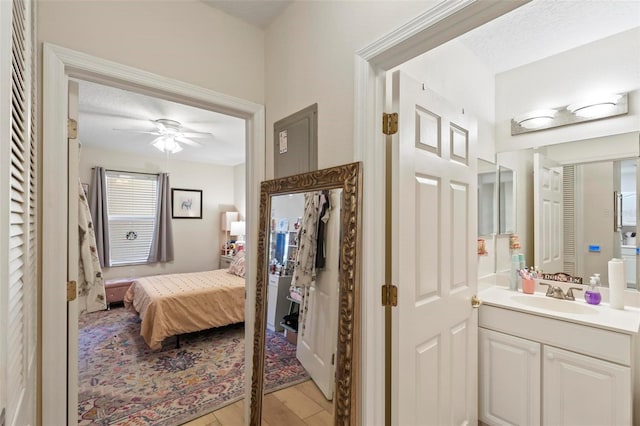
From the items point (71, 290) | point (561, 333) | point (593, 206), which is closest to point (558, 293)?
point (561, 333)

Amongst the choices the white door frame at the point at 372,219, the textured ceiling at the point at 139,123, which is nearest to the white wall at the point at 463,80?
the white door frame at the point at 372,219

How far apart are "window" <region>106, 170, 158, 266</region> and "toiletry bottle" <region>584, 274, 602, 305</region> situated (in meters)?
6.15

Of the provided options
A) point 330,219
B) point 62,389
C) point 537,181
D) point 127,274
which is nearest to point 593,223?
point 537,181

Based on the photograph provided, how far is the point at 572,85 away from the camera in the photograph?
2.14 meters

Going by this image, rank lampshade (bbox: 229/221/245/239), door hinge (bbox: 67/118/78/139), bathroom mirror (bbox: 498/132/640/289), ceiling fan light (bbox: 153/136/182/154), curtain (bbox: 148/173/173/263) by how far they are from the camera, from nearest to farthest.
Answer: door hinge (bbox: 67/118/78/139), bathroom mirror (bbox: 498/132/640/289), ceiling fan light (bbox: 153/136/182/154), curtain (bbox: 148/173/173/263), lampshade (bbox: 229/221/245/239)

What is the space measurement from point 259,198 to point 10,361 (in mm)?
1356

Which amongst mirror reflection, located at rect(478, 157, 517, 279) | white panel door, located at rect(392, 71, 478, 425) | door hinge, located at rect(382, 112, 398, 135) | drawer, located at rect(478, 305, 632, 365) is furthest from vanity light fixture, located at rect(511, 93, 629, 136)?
door hinge, located at rect(382, 112, 398, 135)

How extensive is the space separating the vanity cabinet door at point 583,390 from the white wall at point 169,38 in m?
2.35

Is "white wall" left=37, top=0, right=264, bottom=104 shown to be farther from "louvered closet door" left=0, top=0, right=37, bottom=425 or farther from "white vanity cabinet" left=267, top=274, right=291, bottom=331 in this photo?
"white vanity cabinet" left=267, top=274, right=291, bottom=331

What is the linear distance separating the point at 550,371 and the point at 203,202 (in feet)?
19.8

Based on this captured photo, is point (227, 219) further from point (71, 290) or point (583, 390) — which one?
point (583, 390)

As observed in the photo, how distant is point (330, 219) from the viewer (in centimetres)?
147

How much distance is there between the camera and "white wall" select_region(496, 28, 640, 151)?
6.26 ft

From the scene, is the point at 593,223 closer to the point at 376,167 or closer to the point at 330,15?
the point at 376,167
